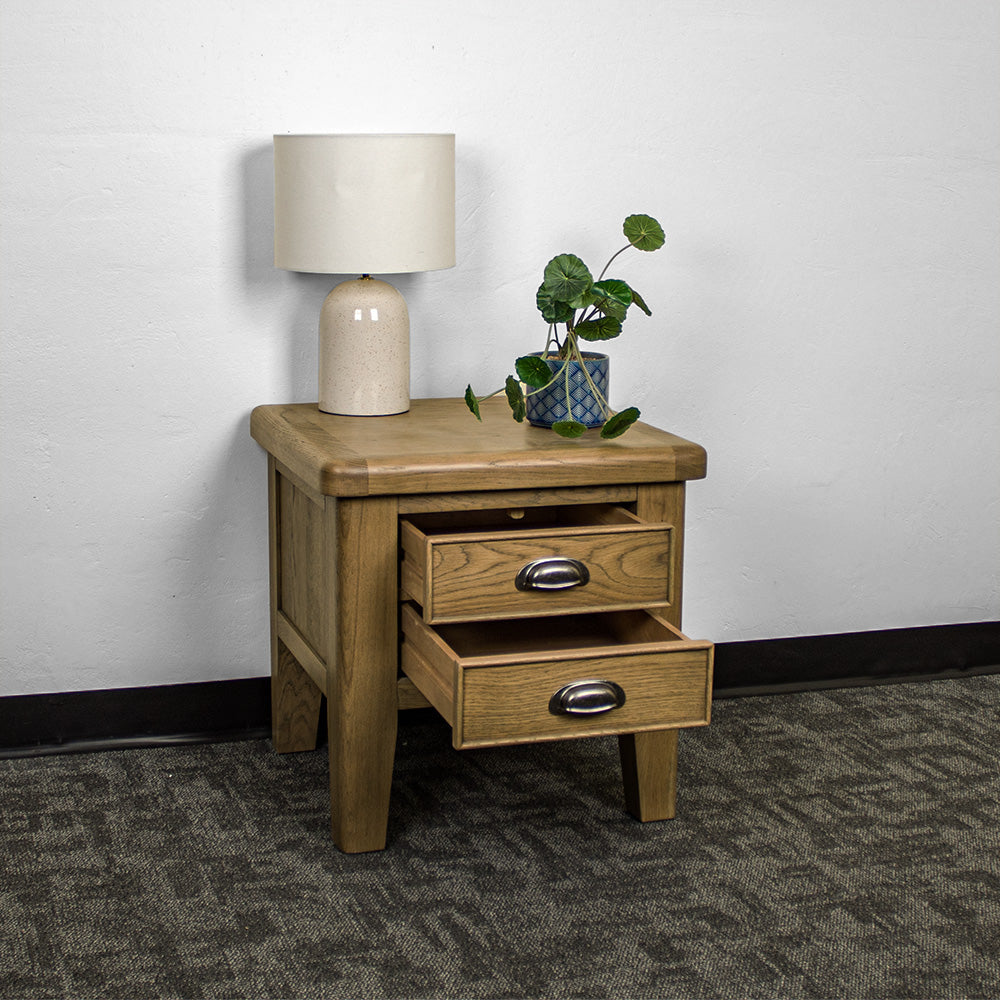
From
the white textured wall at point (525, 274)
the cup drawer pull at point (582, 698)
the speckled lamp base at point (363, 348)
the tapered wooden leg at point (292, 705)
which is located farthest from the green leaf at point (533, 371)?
the tapered wooden leg at point (292, 705)

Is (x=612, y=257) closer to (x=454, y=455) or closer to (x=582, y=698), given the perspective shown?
(x=454, y=455)

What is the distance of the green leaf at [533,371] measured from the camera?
1.80 meters

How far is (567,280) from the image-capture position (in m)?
1.83

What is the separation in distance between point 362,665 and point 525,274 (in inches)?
30.0

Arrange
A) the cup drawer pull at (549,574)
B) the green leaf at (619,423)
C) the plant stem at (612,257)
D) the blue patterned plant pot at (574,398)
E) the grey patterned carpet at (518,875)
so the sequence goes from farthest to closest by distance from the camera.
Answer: the plant stem at (612,257), the blue patterned plant pot at (574,398), the green leaf at (619,423), the cup drawer pull at (549,574), the grey patterned carpet at (518,875)

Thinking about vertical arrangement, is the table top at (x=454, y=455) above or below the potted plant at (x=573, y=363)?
below

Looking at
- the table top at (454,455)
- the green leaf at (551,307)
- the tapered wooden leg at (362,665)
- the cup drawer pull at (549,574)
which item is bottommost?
the tapered wooden leg at (362,665)

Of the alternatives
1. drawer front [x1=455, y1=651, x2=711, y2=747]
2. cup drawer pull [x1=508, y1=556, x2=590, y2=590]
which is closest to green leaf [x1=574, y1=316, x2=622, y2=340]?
cup drawer pull [x1=508, y1=556, x2=590, y2=590]

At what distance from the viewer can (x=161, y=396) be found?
A: 201cm

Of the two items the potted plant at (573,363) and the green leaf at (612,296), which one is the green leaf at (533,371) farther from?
the green leaf at (612,296)

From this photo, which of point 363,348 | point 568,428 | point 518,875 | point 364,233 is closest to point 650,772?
point 518,875

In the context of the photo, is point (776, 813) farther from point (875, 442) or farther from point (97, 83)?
point (97, 83)

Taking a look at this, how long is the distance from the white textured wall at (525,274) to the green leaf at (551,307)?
11.6 inches

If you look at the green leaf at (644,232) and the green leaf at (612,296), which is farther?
the green leaf at (644,232)
